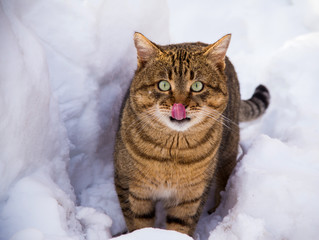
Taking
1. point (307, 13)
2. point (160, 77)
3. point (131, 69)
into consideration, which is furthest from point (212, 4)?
point (160, 77)

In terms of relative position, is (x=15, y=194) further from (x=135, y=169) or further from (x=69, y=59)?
(x=69, y=59)

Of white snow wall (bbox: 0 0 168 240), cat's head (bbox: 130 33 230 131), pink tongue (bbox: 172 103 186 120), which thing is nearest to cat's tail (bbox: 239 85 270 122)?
white snow wall (bbox: 0 0 168 240)

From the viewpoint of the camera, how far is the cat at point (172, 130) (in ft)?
5.12

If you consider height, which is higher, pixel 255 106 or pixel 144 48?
pixel 144 48

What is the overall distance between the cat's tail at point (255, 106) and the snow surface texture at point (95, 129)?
0.19m

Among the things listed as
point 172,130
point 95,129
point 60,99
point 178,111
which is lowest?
point 95,129

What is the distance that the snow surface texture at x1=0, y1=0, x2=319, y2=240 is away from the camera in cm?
140

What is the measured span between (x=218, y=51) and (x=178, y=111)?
38 centimetres

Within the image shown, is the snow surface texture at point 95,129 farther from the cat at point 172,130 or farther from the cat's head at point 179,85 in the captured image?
the cat's head at point 179,85

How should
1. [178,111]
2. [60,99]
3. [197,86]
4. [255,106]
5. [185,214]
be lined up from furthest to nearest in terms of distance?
[255,106], [60,99], [185,214], [197,86], [178,111]

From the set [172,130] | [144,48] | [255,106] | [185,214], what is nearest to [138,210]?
[185,214]

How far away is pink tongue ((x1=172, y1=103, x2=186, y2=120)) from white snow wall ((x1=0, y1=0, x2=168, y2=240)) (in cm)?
61

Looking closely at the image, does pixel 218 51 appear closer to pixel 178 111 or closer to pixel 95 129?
pixel 178 111

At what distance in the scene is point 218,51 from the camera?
1.64 m
